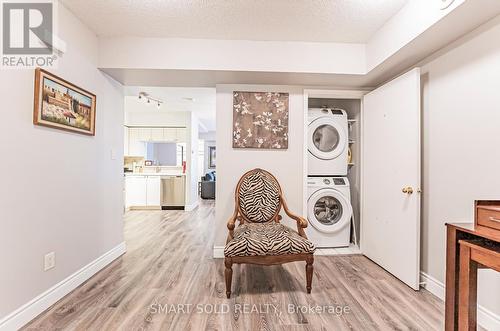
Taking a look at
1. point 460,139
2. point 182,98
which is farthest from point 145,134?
point 460,139

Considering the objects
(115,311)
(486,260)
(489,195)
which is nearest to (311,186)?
(489,195)

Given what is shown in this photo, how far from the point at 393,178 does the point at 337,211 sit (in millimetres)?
978

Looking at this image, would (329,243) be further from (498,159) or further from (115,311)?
(115,311)

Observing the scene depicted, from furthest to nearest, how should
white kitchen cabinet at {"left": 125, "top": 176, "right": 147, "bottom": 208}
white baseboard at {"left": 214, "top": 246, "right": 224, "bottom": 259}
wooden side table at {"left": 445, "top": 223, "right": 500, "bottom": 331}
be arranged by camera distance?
white kitchen cabinet at {"left": 125, "top": 176, "right": 147, "bottom": 208} → white baseboard at {"left": 214, "top": 246, "right": 224, "bottom": 259} → wooden side table at {"left": 445, "top": 223, "right": 500, "bottom": 331}

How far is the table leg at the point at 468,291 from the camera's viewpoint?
1135mm

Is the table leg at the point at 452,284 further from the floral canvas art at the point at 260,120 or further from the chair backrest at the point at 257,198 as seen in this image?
the floral canvas art at the point at 260,120

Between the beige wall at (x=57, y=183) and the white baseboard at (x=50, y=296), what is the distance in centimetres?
4

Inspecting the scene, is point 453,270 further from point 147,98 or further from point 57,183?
point 147,98

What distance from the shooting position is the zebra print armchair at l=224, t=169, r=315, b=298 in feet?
6.10

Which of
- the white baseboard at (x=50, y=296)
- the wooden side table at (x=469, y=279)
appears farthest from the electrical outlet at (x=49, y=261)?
the wooden side table at (x=469, y=279)

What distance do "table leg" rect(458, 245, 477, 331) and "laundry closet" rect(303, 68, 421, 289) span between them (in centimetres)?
89

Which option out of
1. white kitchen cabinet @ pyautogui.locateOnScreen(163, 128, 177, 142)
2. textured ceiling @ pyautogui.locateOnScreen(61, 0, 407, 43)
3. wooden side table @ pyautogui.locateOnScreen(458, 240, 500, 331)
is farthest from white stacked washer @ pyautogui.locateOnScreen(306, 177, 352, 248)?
white kitchen cabinet @ pyautogui.locateOnScreen(163, 128, 177, 142)

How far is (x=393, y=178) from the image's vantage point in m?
2.26

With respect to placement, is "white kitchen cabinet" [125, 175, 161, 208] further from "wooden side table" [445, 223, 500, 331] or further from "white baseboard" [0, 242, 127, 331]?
"wooden side table" [445, 223, 500, 331]
